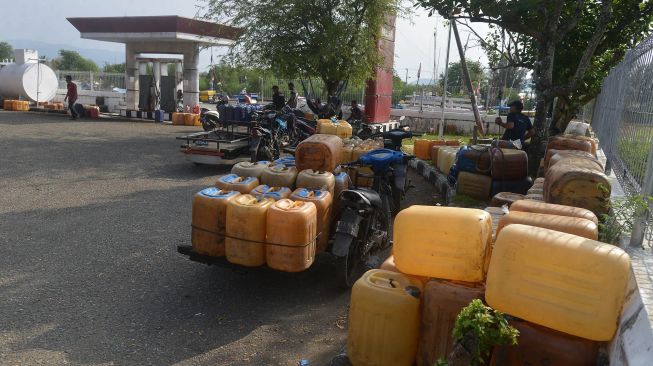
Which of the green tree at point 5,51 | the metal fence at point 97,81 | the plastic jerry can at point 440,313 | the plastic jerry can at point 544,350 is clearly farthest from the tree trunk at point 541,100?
the green tree at point 5,51

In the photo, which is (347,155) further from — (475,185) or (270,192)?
(270,192)

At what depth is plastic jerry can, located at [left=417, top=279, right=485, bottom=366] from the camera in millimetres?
2914

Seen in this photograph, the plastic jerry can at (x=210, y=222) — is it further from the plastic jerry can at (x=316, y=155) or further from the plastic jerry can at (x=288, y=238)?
the plastic jerry can at (x=316, y=155)

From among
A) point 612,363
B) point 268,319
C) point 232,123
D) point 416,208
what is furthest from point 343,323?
point 232,123

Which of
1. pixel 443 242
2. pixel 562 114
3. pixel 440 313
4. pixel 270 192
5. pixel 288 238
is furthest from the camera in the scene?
pixel 562 114

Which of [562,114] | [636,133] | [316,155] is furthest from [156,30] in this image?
[636,133]

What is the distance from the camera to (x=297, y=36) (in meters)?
13.9

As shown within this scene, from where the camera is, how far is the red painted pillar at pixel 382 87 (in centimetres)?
1758

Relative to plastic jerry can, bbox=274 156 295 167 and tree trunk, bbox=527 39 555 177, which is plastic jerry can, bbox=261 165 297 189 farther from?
tree trunk, bbox=527 39 555 177

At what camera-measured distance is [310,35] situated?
1386 cm

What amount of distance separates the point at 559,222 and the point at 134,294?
11.3 ft

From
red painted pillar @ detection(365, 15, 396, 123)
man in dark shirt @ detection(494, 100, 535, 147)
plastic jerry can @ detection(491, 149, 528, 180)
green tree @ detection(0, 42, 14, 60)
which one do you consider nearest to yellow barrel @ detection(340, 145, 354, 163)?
plastic jerry can @ detection(491, 149, 528, 180)

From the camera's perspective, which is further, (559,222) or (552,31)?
(552,31)

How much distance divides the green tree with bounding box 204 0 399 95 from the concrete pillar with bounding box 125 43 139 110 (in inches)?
335
